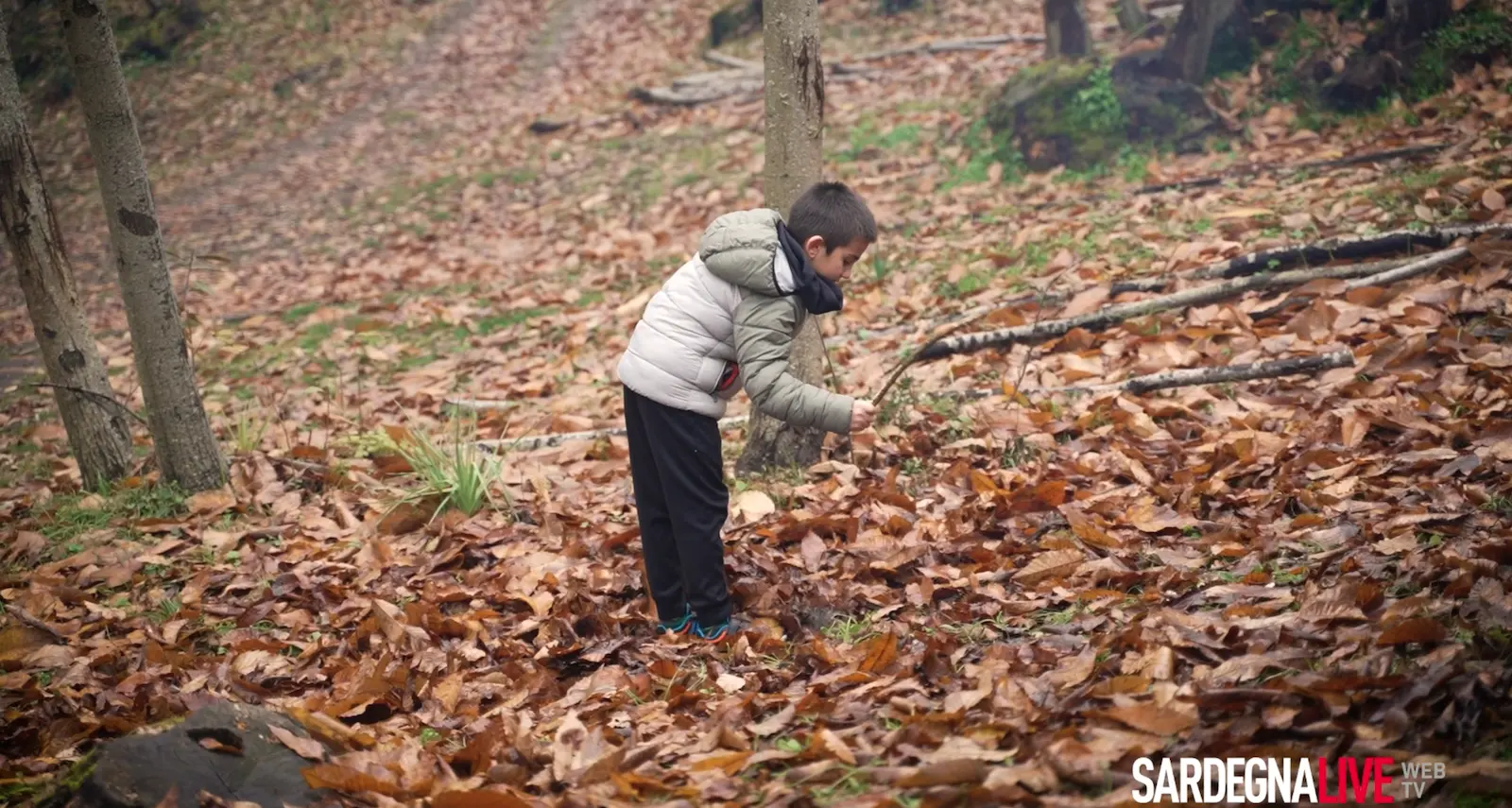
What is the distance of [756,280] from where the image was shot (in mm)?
3395

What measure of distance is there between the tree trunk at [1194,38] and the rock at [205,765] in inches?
327

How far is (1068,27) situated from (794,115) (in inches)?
238

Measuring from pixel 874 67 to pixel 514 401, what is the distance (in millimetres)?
7334

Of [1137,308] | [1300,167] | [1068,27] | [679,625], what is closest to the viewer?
→ [679,625]

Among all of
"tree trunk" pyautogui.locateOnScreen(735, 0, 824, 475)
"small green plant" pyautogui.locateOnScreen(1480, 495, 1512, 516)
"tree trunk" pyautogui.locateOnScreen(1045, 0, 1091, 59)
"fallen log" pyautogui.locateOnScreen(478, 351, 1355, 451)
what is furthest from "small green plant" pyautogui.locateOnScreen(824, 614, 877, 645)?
"tree trunk" pyautogui.locateOnScreen(1045, 0, 1091, 59)

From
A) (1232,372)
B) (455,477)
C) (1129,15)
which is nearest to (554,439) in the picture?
(455,477)

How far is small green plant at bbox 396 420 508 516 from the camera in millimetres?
4730

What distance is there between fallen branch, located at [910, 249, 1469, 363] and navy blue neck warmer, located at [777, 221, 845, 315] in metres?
2.03

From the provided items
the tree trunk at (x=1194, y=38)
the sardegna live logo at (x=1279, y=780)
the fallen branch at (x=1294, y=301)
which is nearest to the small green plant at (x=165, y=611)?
the sardegna live logo at (x=1279, y=780)

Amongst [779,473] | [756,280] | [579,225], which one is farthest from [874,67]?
[756,280]

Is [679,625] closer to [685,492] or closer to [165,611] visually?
[685,492]

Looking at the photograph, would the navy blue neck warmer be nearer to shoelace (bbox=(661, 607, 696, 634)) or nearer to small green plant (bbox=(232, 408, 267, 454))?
shoelace (bbox=(661, 607, 696, 634))


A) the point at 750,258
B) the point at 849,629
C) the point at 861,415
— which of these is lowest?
the point at 849,629

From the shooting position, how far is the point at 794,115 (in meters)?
4.61
